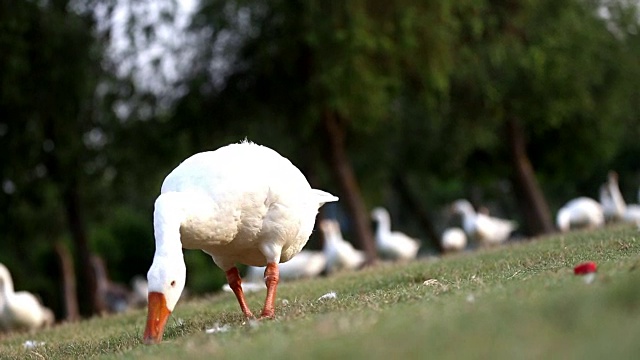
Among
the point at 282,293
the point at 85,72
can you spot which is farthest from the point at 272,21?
the point at 282,293

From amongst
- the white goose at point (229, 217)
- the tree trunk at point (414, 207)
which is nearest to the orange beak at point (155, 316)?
the white goose at point (229, 217)

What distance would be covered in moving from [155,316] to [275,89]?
15489 millimetres

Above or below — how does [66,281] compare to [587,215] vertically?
above

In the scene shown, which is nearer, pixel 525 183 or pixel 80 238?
pixel 80 238

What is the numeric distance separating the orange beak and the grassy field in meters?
0.14

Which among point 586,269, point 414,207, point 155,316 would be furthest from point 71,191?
point 586,269

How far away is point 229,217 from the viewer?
710 centimetres

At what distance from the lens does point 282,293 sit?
1104 cm

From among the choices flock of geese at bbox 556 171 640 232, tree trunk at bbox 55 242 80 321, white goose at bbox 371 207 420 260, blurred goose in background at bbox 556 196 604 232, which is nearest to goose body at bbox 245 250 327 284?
white goose at bbox 371 207 420 260

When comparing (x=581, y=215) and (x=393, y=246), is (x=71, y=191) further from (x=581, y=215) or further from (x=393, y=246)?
(x=581, y=215)

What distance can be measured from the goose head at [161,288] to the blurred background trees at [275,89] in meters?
12.4

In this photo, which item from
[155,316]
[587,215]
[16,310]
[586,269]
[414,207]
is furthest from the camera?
[414,207]

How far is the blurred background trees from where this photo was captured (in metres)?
19.5

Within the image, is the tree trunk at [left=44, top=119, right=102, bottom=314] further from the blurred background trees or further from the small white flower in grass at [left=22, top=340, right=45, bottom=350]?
the small white flower in grass at [left=22, top=340, right=45, bottom=350]
